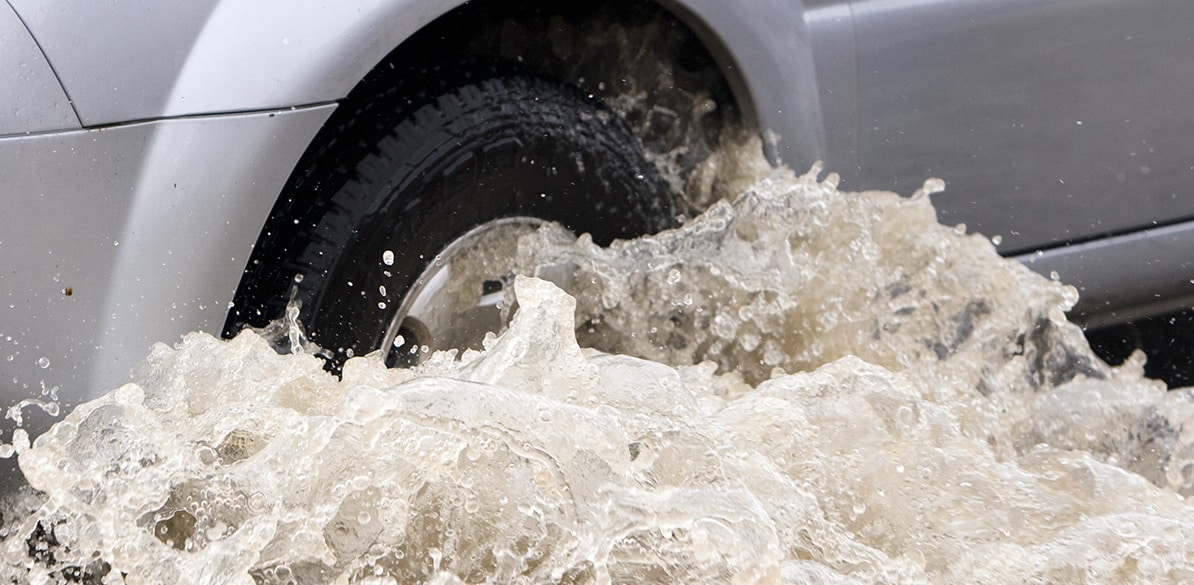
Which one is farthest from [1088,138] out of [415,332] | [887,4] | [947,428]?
[415,332]

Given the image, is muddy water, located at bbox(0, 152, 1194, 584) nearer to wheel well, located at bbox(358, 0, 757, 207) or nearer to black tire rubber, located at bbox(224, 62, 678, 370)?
black tire rubber, located at bbox(224, 62, 678, 370)

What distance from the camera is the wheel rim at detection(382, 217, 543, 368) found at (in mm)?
1852

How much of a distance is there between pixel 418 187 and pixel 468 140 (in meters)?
0.13

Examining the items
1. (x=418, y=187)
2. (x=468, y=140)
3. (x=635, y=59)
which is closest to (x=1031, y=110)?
(x=635, y=59)

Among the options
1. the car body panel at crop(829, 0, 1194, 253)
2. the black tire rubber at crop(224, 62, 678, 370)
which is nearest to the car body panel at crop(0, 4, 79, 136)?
the black tire rubber at crop(224, 62, 678, 370)

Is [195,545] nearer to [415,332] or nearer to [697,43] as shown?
[415,332]

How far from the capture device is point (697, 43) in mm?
2209

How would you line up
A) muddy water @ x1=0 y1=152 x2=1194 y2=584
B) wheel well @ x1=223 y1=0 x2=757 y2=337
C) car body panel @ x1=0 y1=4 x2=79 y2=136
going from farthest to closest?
wheel well @ x1=223 y1=0 x2=757 y2=337, car body panel @ x1=0 y1=4 x2=79 y2=136, muddy water @ x1=0 y1=152 x2=1194 y2=584

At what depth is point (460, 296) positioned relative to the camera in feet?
6.35

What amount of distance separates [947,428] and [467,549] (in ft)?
2.42

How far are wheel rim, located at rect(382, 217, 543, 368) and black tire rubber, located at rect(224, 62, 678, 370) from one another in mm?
20

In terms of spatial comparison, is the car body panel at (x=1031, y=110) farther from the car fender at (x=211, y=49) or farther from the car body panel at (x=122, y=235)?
the car body panel at (x=122, y=235)

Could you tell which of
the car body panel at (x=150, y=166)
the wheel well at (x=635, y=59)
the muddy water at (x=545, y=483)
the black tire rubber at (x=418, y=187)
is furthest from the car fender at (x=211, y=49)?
the muddy water at (x=545, y=483)

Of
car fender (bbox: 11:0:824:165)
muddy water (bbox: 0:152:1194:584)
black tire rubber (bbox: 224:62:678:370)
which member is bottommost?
muddy water (bbox: 0:152:1194:584)
